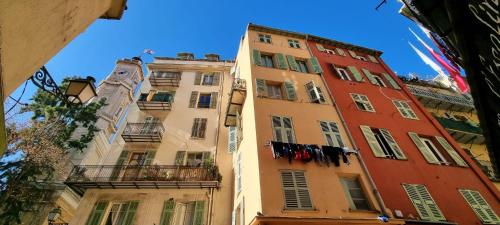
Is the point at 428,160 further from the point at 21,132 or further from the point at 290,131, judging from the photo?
the point at 21,132

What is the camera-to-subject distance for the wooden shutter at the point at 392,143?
11.9m

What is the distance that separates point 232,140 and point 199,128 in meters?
3.05

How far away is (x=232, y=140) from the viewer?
15.0 m

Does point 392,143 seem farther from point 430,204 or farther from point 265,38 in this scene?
point 265,38

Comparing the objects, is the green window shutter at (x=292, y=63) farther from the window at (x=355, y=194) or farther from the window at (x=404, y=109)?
the window at (x=355, y=194)

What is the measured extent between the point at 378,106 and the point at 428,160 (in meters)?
4.13

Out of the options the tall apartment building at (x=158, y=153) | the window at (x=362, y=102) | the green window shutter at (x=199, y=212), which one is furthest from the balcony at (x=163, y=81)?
the window at (x=362, y=102)

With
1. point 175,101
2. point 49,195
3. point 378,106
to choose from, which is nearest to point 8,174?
point 49,195

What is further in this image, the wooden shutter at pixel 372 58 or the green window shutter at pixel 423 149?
the wooden shutter at pixel 372 58

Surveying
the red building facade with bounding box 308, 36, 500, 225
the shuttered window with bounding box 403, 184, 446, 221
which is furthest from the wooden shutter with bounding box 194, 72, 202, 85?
the shuttered window with bounding box 403, 184, 446, 221

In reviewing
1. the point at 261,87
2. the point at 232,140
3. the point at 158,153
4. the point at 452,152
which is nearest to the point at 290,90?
the point at 261,87

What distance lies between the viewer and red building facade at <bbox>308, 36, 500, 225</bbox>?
999cm

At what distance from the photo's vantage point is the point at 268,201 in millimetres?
8406

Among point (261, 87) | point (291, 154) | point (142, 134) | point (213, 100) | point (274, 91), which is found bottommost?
point (291, 154)
